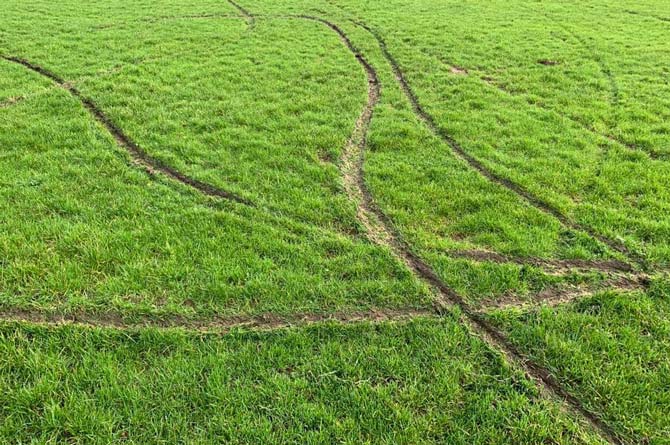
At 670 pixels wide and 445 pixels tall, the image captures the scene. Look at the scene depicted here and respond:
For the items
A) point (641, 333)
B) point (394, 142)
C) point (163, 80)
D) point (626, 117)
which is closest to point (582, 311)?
point (641, 333)

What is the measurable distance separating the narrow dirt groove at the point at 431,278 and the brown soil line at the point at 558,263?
2.21ft

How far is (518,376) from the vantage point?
503 centimetres

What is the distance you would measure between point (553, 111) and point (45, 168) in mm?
10578

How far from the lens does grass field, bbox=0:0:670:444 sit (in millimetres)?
4695

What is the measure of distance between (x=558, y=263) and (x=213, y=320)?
4.57 metres

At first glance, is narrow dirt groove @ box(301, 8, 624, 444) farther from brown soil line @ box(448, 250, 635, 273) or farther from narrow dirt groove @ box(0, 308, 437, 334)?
brown soil line @ box(448, 250, 635, 273)

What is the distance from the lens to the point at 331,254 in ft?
22.3

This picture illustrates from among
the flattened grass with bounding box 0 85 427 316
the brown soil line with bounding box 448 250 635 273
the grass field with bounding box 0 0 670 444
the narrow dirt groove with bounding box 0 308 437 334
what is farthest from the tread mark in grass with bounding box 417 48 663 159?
the narrow dirt groove with bounding box 0 308 437 334

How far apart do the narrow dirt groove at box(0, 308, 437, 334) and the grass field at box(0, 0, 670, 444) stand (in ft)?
0.08

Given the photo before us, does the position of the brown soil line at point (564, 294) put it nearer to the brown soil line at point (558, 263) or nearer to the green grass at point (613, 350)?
the green grass at point (613, 350)

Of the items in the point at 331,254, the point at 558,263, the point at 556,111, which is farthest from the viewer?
the point at 556,111

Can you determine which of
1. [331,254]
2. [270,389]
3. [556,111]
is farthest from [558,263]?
[556,111]

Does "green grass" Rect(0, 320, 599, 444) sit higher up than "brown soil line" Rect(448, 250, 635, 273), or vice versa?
"brown soil line" Rect(448, 250, 635, 273)

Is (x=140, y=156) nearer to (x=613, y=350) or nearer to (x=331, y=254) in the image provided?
(x=331, y=254)
